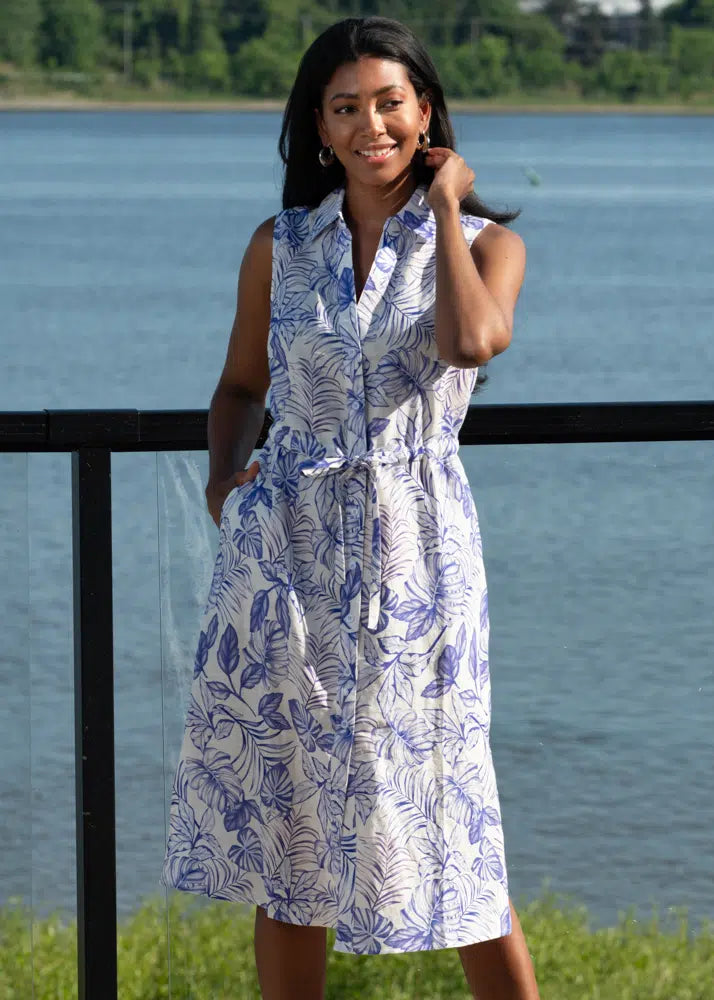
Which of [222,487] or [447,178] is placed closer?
[447,178]

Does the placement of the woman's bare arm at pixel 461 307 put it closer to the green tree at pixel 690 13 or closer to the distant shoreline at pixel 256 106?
the distant shoreline at pixel 256 106

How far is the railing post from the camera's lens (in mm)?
2660

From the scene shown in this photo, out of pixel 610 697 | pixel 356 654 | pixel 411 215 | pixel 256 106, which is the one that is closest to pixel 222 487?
pixel 356 654

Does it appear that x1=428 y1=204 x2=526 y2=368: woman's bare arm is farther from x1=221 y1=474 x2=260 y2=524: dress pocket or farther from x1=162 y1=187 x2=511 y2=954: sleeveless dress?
x1=221 y1=474 x2=260 y2=524: dress pocket

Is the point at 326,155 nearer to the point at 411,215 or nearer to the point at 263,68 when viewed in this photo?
the point at 411,215

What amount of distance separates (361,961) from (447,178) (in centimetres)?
131

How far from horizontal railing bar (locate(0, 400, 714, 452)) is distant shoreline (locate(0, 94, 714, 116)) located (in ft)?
134

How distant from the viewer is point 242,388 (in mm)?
2586

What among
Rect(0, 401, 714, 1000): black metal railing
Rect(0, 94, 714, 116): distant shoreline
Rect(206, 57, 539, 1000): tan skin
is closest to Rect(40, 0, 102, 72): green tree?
Rect(0, 94, 714, 116): distant shoreline

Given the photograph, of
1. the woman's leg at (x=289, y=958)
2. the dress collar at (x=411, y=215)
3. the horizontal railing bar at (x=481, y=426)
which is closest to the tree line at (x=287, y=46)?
the horizontal railing bar at (x=481, y=426)

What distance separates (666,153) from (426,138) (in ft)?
192

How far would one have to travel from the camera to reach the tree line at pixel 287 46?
42094 millimetres

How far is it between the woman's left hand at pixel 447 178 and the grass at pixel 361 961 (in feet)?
3.95

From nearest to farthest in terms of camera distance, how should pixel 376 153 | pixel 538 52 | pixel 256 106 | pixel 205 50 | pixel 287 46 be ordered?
pixel 376 153 → pixel 287 46 → pixel 538 52 → pixel 205 50 → pixel 256 106
